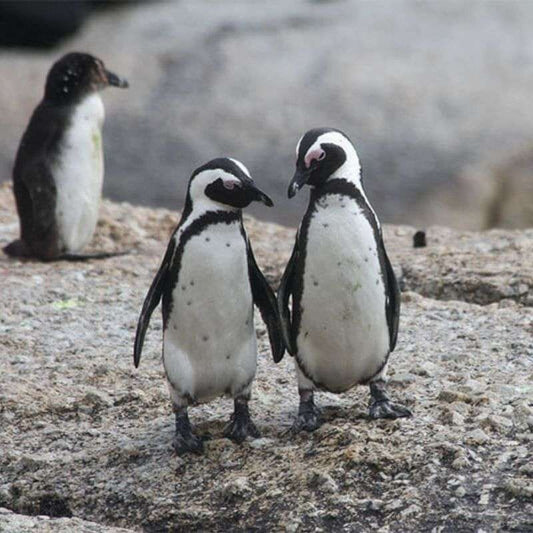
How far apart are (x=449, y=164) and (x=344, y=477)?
6.78 m

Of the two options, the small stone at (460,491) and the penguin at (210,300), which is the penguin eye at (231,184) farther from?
the small stone at (460,491)

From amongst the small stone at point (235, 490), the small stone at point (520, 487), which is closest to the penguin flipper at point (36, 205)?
the small stone at point (235, 490)

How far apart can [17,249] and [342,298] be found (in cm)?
359

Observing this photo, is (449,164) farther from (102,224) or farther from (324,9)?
(102,224)

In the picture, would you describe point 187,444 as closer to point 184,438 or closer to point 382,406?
point 184,438

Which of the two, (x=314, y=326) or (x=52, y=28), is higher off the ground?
(x=52, y=28)

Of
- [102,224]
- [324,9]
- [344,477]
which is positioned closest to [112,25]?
[324,9]

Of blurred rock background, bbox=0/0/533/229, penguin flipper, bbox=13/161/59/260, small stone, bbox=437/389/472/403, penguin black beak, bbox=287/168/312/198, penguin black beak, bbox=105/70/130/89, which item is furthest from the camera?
blurred rock background, bbox=0/0/533/229

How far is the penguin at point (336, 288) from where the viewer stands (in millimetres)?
4188

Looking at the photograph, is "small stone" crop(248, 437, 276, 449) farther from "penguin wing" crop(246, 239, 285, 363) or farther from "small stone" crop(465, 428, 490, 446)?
"small stone" crop(465, 428, 490, 446)

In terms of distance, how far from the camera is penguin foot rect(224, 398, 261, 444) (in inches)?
170

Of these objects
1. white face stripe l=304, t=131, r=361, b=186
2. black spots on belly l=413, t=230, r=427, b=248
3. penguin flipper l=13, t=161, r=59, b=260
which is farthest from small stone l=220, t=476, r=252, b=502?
penguin flipper l=13, t=161, r=59, b=260

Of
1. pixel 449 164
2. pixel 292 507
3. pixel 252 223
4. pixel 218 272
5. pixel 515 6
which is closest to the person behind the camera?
pixel 292 507

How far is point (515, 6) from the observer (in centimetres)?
1195
